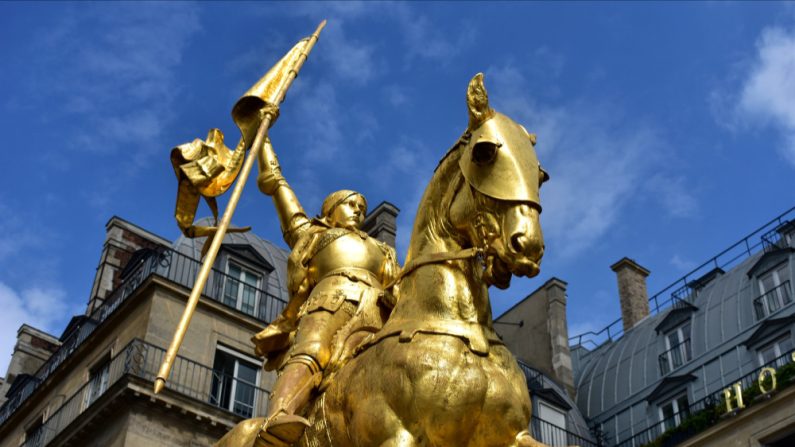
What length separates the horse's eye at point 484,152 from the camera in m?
5.52

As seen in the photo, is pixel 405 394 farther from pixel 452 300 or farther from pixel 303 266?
pixel 303 266

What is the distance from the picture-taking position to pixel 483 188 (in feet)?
18.0

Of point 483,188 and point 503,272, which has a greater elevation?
point 483,188

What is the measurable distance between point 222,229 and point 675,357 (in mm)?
24419

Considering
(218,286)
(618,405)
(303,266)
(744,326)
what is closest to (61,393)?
(218,286)

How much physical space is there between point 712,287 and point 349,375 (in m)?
26.3

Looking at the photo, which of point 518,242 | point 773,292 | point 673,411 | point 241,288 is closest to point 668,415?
point 673,411

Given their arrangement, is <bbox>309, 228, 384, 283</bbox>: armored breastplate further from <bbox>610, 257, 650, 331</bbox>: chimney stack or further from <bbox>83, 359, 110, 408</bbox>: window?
<bbox>610, 257, 650, 331</bbox>: chimney stack

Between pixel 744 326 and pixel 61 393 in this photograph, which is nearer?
pixel 61 393

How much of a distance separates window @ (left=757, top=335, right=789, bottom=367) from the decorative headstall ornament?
21.0 m

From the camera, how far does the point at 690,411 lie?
2661 cm

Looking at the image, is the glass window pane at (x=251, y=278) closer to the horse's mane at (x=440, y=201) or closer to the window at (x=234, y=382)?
the window at (x=234, y=382)

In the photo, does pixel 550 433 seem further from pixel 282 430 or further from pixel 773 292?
pixel 282 430

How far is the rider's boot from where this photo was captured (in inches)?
218
